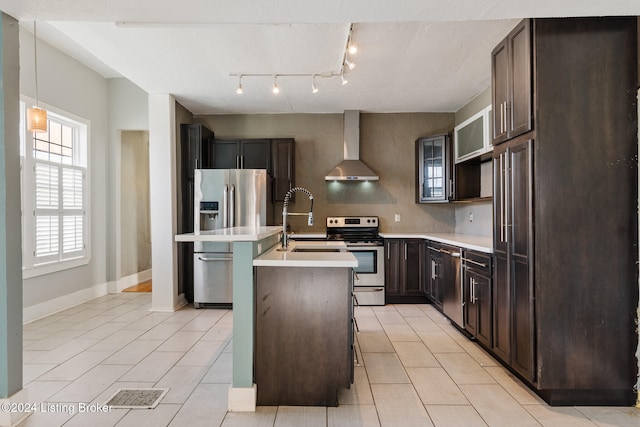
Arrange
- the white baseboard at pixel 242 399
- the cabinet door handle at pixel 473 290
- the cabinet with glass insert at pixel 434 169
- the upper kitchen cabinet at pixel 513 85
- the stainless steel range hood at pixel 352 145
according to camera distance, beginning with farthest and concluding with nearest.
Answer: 1. the stainless steel range hood at pixel 352 145
2. the cabinet with glass insert at pixel 434 169
3. the cabinet door handle at pixel 473 290
4. the upper kitchen cabinet at pixel 513 85
5. the white baseboard at pixel 242 399

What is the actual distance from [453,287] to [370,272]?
4.00ft

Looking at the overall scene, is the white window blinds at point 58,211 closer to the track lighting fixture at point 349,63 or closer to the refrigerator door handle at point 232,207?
the refrigerator door handle at point 232,207

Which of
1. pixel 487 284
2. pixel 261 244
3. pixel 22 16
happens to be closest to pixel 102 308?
pixel 261 244

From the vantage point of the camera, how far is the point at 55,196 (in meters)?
4.45

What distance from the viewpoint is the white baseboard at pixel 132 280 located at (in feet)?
18.4

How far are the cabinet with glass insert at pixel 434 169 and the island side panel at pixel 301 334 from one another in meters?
3.08

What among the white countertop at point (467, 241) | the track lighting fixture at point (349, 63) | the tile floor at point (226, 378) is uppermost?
the track lighting fixture at point (349, 63)

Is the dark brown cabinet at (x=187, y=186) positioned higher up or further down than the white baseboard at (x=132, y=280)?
higher up

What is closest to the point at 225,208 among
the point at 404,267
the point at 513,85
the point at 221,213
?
the point at 221,213

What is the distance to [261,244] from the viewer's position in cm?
258

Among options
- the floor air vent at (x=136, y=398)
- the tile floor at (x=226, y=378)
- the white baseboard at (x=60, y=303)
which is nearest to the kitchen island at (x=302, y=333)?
the tile floor at (x=226, y=378)

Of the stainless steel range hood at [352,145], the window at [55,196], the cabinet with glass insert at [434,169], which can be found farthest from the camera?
the stainless steel range hood at [352,145]

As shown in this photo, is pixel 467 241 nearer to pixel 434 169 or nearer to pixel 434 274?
pixel 434 274

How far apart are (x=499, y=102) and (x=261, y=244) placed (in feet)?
6.83
